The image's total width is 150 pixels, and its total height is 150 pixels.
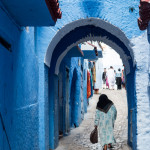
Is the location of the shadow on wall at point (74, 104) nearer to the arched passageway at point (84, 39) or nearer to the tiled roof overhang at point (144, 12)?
the arched passageway at point (84, 39)

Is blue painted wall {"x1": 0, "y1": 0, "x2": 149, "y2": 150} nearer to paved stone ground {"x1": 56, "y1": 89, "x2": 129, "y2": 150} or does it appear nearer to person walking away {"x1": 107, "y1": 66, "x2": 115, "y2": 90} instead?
paved stone ground {"x1": 56, "y1": 89, "x2": 129, "y2": 150}

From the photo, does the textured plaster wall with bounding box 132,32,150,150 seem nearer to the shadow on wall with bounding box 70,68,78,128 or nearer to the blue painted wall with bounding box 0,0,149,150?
the blue painted wall with bounding box 0,0,149,150

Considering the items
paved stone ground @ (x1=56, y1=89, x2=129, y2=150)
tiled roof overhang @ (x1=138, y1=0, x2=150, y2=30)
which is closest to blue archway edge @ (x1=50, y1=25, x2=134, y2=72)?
paved stone ground @ (x1=56, y1=89, x2=129, y2=150)

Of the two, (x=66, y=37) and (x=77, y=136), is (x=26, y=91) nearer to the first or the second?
(x=66, y=37)

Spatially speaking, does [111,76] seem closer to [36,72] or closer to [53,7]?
[36,72]

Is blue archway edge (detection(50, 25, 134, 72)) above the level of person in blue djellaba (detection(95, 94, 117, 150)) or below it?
above

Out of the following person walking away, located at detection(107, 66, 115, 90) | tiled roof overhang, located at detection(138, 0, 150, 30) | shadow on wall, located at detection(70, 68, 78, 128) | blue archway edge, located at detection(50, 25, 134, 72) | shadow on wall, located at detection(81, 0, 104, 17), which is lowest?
shadow on wall, located at detection(70, 68, 78, 128)

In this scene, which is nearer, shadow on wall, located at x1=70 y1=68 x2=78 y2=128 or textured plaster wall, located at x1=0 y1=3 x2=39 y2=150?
textured plaster wall, located at x1=0 y1=3 x2=39 y2=150

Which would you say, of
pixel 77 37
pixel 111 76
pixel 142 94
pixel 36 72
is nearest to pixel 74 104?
pixel 77 37

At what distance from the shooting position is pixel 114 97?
17.1 meters

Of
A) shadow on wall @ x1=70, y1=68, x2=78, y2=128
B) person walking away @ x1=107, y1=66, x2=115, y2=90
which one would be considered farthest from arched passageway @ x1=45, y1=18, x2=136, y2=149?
person walking away @ x1=107, y1=66, x2=115, y2=90

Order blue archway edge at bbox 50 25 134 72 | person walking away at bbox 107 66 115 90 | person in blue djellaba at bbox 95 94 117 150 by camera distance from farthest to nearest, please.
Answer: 1. person walking away at bbox 107 66 115 90
2. blue archway edge at bbox 50 25 134 72
3. person in blue djellaba at bbox 95 94 117 150

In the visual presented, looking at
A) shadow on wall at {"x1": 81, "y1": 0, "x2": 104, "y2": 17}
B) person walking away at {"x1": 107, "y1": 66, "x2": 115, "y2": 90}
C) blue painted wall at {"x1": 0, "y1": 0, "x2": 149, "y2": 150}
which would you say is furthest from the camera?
person walking away at {"x1": 107, "y1": 66, "x2": 115, "y2": 90}

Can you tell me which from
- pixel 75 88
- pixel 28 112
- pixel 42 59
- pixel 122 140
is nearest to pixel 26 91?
pixel 28 112
